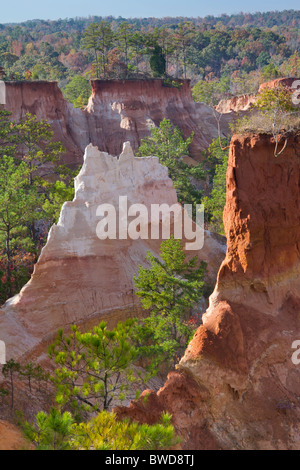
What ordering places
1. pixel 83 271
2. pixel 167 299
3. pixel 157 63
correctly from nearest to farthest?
pixel 167 299
pixel 83 271
pixel 157 63

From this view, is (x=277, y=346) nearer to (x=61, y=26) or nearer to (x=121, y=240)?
(x=121, y=240)

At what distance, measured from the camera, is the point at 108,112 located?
138 feet

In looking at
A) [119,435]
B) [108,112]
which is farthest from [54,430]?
[108,112]

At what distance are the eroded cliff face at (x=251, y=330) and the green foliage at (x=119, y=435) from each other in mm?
1430

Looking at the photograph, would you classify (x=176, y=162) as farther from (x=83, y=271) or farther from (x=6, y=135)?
(x=83, y=271)

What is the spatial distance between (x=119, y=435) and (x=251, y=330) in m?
4.30

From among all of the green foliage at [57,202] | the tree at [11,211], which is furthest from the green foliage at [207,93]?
the tree at [11,211]

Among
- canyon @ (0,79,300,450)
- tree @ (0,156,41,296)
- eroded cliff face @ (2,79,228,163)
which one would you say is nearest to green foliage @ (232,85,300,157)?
canyon @ (0,79,300,450)

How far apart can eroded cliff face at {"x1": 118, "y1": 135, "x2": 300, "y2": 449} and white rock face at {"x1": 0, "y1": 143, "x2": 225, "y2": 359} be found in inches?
271

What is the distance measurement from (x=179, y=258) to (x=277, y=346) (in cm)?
539

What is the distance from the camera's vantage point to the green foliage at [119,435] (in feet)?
28.1

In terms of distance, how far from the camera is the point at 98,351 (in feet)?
35.9

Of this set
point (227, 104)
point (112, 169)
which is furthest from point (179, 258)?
point (227, 104)

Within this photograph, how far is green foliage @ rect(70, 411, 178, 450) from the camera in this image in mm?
8575
